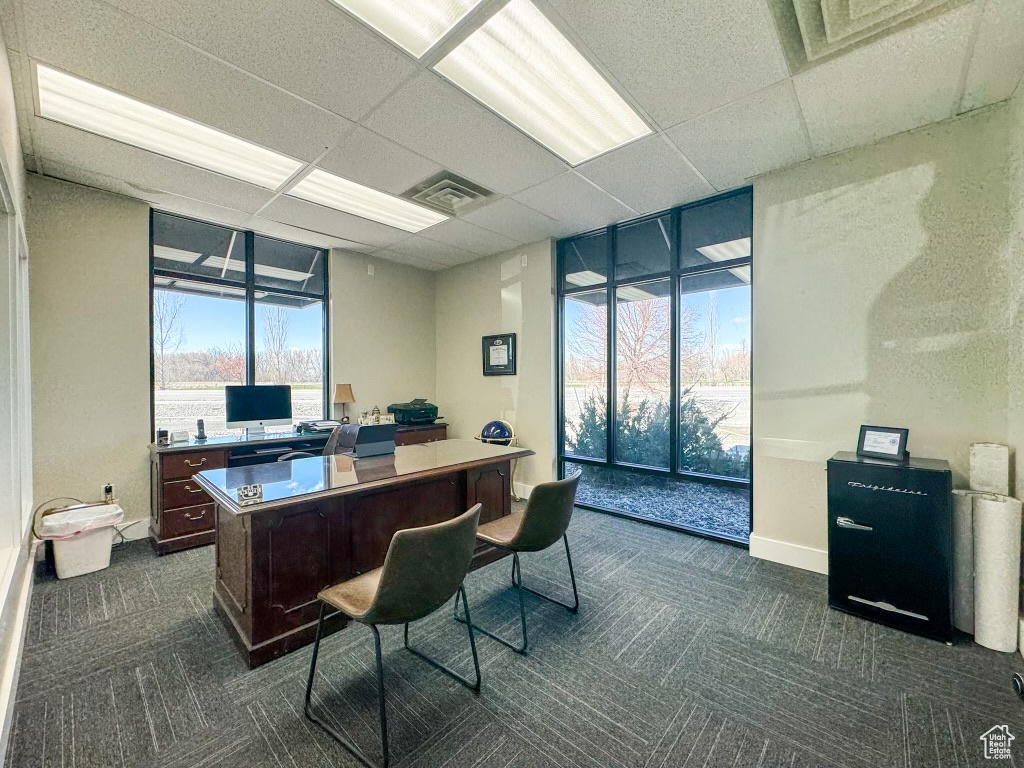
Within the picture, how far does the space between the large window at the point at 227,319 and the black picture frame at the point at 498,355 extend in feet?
6.42

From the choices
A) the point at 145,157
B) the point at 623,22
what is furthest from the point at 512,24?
the point at 145,157

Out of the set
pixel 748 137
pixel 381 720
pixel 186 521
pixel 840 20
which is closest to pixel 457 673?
pixel 381 720

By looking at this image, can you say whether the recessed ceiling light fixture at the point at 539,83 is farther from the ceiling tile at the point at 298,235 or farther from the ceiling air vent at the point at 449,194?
the ceiling tile at the point at 298,235

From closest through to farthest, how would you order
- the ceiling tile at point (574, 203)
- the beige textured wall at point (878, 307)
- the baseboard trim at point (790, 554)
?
the beige textured wall at point (878, 307), the baseboard trim at point (790, 554), the ceiling tile at point (574, 203)

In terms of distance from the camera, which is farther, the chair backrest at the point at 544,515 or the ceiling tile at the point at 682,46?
the chair backrest at the point at 544,515

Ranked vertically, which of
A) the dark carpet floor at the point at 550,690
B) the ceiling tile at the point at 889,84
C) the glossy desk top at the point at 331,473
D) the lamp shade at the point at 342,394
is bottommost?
the dark carpet floor at the point at 550,690

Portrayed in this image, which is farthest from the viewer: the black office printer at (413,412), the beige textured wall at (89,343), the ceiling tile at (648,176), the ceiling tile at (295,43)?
the black office printer at (413,412)

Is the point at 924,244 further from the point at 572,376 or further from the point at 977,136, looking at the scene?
the point at 572,376

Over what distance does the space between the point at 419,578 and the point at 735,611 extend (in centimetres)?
206

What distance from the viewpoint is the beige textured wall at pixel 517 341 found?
4.83m

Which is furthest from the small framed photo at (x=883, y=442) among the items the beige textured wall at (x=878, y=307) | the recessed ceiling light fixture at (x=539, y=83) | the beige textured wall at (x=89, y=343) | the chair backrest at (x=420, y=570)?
the beige textured wall at (x=89, y=343)

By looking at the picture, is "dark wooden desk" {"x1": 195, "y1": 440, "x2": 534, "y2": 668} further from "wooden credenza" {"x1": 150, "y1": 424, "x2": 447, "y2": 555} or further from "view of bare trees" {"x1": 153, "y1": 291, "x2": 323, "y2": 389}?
"view of bare trees" {"x1": 153, "y1": 291, "x2": 323, "y2": 389}

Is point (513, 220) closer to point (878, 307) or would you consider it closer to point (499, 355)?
point (499, 355)

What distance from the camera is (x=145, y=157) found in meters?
2.96
